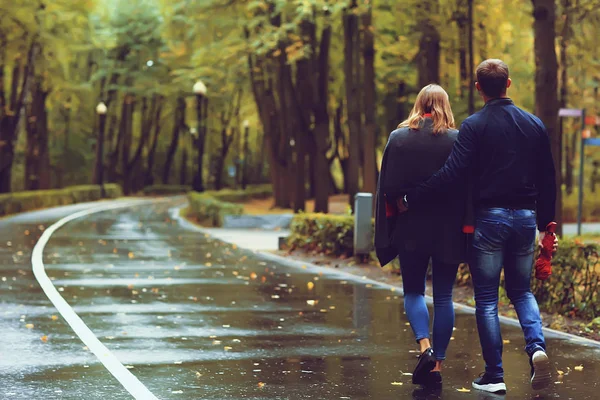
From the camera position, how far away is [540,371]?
766 centimetres

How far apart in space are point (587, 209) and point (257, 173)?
62049mm

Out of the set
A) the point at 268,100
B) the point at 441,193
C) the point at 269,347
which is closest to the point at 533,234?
the point at 441,193

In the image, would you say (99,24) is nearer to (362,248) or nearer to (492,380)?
(362,248)

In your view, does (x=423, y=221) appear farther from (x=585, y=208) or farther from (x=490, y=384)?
(x=585, y=208)

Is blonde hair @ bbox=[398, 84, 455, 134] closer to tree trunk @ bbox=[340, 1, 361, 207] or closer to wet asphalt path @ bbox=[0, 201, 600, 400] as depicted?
wet asphalt path @ bbox=[0, 201, 600, 400]

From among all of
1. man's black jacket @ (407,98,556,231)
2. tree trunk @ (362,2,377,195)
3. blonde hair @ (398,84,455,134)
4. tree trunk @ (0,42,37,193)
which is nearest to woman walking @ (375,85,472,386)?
blonde hair @ (398,84,455,134)

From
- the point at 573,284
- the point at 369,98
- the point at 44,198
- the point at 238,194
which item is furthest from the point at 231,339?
the point at 238,194

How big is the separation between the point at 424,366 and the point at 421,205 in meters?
1.05

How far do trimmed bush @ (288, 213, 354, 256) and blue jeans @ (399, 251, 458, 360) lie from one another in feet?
38.6

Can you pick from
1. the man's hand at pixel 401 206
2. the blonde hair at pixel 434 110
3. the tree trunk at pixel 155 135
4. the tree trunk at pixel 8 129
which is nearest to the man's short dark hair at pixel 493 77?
the blonde hair at pixel 434 110

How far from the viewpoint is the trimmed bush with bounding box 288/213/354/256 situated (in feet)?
65.4

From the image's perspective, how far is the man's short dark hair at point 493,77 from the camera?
736 centimetres

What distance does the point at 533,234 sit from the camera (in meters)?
7.36

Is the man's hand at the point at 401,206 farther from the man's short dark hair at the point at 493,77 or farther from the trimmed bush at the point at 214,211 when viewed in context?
the trimmed bush at the point at 214,211
